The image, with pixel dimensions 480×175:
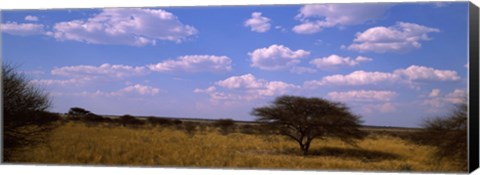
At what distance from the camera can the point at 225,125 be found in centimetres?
1304

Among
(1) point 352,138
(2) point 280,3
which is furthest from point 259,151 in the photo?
(2) point 280,3

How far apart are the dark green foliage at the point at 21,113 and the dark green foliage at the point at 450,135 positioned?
6.49 metres

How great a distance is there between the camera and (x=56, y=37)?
1369 centimetres

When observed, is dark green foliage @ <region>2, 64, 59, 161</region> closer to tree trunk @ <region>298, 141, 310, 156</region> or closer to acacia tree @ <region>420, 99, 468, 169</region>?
tree trunk @ <region>298, 141, 310, 156</region>

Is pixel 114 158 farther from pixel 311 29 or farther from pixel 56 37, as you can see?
pixel 311 29

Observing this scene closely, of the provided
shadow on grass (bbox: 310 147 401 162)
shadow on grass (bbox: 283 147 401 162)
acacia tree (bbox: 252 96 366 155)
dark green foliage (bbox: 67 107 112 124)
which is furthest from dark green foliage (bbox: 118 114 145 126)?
shadow on grass (bbox: 310 147 401 162)

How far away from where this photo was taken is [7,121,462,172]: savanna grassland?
12523 millimetres

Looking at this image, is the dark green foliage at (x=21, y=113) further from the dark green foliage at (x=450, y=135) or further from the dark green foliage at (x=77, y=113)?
the dark green foliage at (x=450, y=135)

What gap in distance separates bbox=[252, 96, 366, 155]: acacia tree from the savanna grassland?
132 mm

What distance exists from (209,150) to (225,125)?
553mm

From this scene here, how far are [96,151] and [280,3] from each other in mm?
4193

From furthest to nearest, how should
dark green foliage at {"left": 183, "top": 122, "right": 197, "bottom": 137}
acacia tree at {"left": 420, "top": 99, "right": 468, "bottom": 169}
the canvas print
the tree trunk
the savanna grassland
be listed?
dark green foliage at {"left": 183, "top": 122, "right": 197, "bottom": 137} → the tree trunk → the savanna grassland → the canvas print → acacia tree at {"left": 420, "top": 99, "right": 468, "bottom": 169}

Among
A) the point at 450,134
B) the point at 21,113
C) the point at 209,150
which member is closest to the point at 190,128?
the point at 209,150

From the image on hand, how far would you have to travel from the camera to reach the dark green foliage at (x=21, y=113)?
1378 cm
